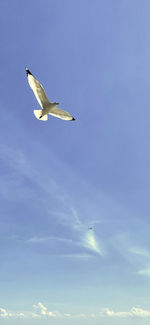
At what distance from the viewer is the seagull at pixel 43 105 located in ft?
266

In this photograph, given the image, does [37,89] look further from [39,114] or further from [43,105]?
[39,114]

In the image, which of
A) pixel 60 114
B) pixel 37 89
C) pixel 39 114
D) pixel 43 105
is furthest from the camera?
pixel 60 114

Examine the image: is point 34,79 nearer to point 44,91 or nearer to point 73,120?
point 44,91

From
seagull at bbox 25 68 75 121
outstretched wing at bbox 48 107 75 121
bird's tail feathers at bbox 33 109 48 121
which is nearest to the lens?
seagull at bbox 25 68 75 121

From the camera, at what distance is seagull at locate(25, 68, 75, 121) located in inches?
3196

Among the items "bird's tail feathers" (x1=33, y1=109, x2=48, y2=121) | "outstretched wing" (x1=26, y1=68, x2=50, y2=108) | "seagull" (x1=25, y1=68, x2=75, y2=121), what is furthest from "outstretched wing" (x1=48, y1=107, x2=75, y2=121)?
"outstretched wing" (x1=26, y1=68, x2=50, y2=108)

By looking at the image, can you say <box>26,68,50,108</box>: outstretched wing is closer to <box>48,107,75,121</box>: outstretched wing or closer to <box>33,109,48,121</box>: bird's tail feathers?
<box>48,107,75,121</box>: outstretched wing

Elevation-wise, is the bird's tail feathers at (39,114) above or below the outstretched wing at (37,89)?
below

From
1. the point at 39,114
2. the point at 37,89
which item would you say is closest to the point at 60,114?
the point at 39,114

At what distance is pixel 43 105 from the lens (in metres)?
85.9

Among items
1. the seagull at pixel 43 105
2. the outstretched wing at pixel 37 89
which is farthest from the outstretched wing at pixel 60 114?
the outstretched wing at pixel 37 89

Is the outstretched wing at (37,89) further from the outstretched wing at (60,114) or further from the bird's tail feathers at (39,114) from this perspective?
the bird's tail feathers at (39,114)

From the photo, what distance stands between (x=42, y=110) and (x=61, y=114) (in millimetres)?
4307

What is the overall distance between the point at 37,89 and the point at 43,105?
482 cm
